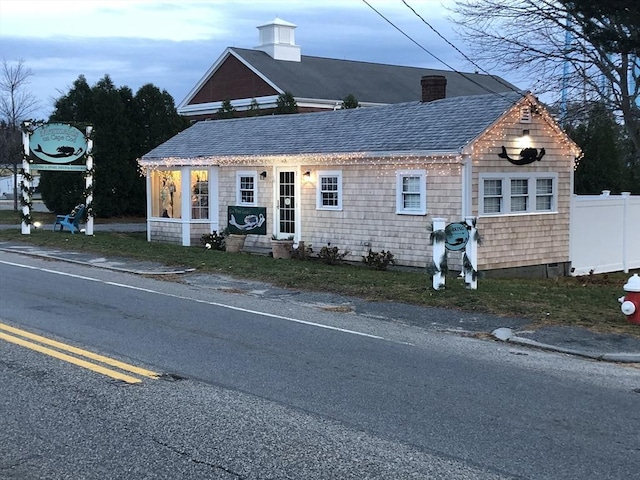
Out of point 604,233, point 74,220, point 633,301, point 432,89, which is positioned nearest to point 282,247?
point 432,89

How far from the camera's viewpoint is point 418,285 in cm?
1464

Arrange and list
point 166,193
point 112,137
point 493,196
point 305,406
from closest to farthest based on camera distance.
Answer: point 305,406
point 493,196
point 166,193
point 112,137

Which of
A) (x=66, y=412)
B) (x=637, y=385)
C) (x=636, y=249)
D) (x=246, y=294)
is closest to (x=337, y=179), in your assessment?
(x=246, y=294)

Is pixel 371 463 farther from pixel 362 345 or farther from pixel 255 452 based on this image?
pixel 362 345

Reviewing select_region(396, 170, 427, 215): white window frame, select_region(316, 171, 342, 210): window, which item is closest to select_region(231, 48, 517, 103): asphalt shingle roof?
select_region(316, 171, 342, 210): window

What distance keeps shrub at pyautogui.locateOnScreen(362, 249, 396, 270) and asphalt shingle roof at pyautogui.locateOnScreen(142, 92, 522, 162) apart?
2511 mm

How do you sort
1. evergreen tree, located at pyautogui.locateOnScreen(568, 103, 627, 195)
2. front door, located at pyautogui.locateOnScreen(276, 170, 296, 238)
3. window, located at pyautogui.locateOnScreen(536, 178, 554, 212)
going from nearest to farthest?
1. window, located at pyautogui.locateOnScreen(536, 178, 554, 212)
2. front door, located at pyautogui.locateOnScreen(276, 170, 296, 238)
3. evergreen tree, located at pyautogui.locateOnScreen(568, 103, 627, 195)

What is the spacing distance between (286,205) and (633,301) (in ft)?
39.9

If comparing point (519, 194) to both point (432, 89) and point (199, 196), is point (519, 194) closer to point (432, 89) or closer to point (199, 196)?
point (432, 89)

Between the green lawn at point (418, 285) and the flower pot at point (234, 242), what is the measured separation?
0.75 metres

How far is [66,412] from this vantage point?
20.9 feet

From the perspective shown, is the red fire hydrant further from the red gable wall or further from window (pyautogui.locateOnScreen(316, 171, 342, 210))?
A: the red gable wall

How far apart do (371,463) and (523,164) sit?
14.3 m

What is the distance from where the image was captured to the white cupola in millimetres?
49375
